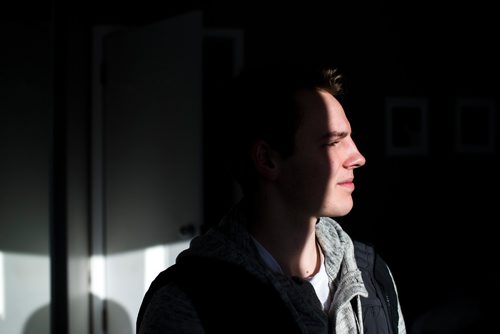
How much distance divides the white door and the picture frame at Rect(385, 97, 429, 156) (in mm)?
1315

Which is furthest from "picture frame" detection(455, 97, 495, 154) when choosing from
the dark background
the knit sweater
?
the knit sweater

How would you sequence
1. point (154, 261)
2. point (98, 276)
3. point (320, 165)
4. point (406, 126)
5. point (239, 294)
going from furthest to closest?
1. point (406, 126)
2. point (98, 276)
3. point (154, 261)
4. point (320, 165)
5. point (239, 294)

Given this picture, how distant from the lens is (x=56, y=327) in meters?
2.13

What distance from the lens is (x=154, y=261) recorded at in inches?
106

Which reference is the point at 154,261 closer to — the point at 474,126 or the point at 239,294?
the point at 239,294

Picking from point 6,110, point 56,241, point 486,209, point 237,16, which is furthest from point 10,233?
point 486,209

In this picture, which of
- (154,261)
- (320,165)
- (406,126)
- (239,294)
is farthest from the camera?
(406,126)

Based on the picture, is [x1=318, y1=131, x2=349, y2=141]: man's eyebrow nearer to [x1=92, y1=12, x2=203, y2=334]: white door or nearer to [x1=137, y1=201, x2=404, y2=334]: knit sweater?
[x1=137, y1=201, x2=404, y2=334]: knit sweater

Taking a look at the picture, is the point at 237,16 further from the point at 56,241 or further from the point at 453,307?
the point at 453,307

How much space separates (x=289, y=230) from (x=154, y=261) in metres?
1.74

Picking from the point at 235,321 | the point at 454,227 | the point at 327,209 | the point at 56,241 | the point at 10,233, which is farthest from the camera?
the point at 454,227

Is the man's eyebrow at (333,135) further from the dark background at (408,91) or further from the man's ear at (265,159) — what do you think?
the dark background at (408,91)

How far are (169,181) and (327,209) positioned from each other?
163cm

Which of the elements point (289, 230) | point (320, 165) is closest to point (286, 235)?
point (289, 230)
